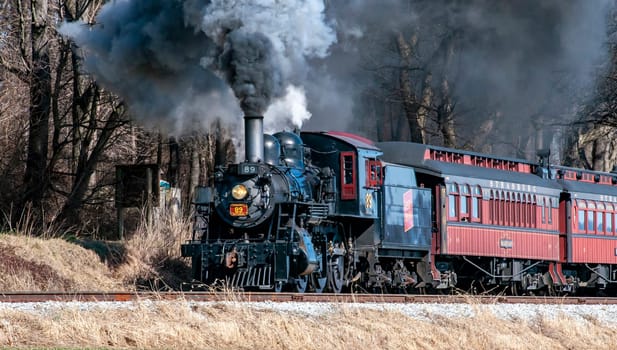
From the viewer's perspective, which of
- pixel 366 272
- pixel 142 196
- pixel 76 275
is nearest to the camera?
pixel 366 272

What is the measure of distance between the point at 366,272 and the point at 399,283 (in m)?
0.91

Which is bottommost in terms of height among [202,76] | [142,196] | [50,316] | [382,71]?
[50,316]

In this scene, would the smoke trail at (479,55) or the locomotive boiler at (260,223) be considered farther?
the smoke trail at (479,55)

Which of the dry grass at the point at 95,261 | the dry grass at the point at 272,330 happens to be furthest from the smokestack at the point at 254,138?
the dry grass at the point at 95,261

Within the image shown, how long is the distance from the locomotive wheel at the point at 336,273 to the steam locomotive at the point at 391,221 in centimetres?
2

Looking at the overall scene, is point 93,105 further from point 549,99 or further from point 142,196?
point 549,99

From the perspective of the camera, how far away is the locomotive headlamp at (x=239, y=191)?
1823 cm

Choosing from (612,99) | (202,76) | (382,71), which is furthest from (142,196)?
(612,99)

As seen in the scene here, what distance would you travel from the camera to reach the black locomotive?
1803 centimetres

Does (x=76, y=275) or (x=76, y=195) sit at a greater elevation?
(x=76, y=195)

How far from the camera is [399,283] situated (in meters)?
20.9

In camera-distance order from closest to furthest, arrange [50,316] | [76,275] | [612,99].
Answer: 1. [50,316]
2. [76,275]
3. [612,99]

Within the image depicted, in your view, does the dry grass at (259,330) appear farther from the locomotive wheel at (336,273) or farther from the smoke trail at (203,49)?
the smoke trail at (203,49)

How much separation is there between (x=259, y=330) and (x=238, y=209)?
554cm
